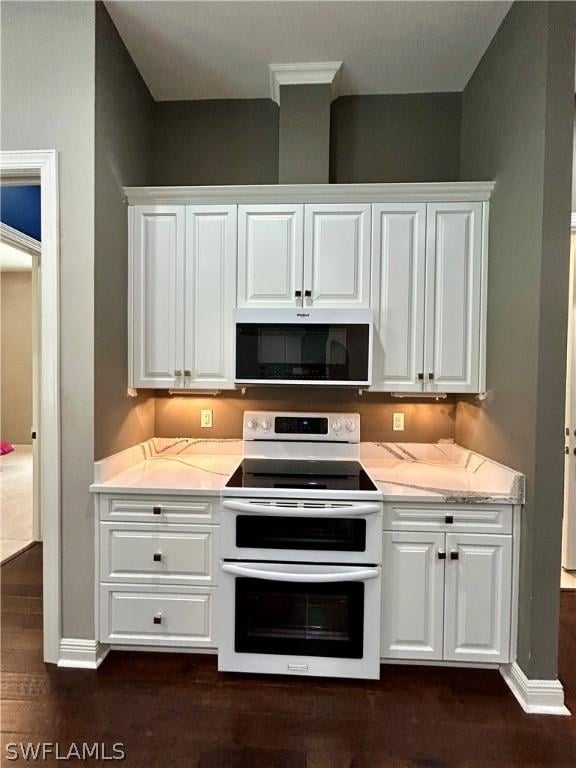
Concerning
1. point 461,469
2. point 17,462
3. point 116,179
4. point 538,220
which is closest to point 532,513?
point 461,469

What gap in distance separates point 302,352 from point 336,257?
1.85ft

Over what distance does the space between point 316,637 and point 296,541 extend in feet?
1.52

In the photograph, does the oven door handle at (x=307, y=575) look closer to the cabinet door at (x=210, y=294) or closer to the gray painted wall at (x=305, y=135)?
the cabinet door at (x=210, y=294)

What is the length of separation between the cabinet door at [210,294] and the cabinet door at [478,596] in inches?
57.9

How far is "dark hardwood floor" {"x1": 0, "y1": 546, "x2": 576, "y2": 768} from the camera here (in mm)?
1648

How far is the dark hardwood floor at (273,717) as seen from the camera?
1648 mm

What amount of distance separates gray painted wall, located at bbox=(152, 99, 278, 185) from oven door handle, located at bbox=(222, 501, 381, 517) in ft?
6.69

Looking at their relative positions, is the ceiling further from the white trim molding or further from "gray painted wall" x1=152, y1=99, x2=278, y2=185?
the white trim molding

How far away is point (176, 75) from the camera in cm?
259

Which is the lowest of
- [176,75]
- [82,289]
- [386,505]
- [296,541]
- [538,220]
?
[296,541]

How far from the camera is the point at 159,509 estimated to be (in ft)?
6.95

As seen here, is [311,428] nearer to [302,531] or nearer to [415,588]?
[302,531]

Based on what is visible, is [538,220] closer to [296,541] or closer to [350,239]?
[350,239]

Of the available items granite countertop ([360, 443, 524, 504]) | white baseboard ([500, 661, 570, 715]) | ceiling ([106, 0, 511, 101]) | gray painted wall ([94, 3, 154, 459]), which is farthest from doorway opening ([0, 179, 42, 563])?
white baseboard ([500, 661, 570, 715])
